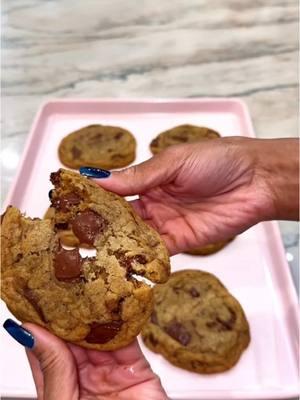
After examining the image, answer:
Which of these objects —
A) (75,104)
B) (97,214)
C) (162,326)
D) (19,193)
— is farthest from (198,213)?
(75,104)

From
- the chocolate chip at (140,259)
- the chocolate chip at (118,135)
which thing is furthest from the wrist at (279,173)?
the chocolate chip at (118,135)

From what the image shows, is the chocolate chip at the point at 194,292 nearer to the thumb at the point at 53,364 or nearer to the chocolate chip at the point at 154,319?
the chocolate chip at the point at 154,319

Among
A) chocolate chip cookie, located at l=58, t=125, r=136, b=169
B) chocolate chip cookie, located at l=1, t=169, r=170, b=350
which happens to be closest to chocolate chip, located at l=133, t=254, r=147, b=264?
chocolate chip cookie, located at l=1, t=169, r=170, b=350

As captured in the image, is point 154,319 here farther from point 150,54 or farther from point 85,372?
point 150,54

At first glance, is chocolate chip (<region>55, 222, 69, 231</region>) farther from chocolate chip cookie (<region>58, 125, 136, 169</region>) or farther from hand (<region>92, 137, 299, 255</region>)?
chocolate chip cookie (<region>58, 125, 136, 169</region>)

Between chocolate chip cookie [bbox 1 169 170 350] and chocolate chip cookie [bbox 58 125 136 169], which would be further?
chocolate chip cookie [bbox 58 125 136 169]

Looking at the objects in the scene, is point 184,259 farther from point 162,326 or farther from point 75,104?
point 75,104
